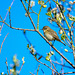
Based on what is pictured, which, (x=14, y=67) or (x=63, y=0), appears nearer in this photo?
(x=14, y=67)

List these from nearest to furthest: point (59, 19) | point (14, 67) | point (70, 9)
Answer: point (14, 67) → point (59, 19) → point (70, 9)

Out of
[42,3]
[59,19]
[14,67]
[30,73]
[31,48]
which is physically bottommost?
[14,67]

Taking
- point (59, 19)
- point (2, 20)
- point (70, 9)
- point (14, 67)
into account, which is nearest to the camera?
point (14, 67)

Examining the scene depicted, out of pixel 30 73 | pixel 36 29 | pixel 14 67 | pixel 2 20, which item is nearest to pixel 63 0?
pixel 36 29

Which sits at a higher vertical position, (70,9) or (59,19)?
(70,9)

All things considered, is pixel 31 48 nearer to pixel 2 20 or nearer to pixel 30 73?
pixel 30 73

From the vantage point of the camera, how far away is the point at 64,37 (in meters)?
2.95

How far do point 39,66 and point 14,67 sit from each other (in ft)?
7.40

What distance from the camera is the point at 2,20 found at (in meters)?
2.49

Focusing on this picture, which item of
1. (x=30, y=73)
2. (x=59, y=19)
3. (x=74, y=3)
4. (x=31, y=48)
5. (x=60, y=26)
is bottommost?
(x=30, y=73)

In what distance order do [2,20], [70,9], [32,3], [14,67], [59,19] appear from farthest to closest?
[70,9]
[59,19]
[32,3]
[2,20]
[14,67]

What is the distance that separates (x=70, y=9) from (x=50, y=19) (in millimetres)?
526

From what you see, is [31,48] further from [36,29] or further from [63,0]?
[63,0]

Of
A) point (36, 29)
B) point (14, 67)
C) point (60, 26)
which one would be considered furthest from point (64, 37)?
point (14, 67)
